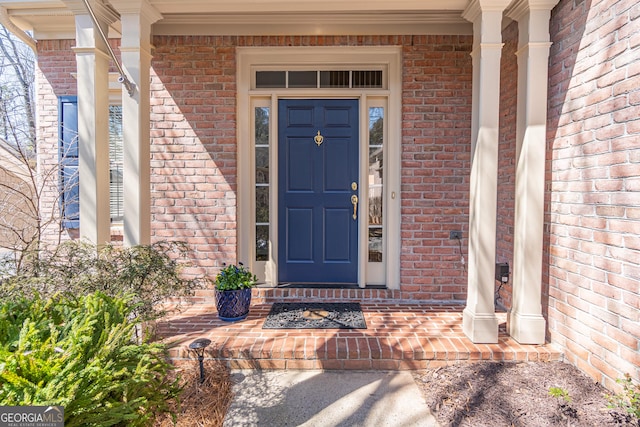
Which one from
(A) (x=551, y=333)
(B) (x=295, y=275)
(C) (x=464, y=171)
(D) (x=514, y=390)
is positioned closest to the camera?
(D) (x=514, y=390)

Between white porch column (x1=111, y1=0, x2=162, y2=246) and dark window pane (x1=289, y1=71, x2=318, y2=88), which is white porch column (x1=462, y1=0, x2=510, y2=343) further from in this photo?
white porch column (x1=111, y1=0, x2=162, y2=246)

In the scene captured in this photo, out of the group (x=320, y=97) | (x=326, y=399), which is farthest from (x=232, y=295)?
(x=320, y=97)

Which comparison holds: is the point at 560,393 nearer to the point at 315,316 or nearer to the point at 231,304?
the point at 315,316

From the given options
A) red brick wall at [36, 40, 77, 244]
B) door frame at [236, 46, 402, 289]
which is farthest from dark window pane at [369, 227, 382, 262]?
red brick wall at [36, 40, 77, 244]

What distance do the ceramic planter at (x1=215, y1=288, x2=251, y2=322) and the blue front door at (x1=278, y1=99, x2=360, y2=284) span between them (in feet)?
2.58

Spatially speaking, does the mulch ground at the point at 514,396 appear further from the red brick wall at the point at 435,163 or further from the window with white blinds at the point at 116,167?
the window with white blinds at the point at 116,167

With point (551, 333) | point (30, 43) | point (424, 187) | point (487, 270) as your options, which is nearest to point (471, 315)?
point (487, 270)

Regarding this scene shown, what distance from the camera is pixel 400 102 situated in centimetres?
373

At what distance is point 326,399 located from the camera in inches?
91.4

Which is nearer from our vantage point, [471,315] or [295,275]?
[471,315]

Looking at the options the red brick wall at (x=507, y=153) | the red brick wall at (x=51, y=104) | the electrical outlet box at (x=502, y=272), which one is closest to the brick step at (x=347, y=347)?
the electrical outlet box at (x=502, y=272)

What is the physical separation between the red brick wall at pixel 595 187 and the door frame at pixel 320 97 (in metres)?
1.38

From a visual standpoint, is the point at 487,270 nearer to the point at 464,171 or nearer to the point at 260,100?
the point at 464,171

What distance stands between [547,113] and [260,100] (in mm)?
2584
